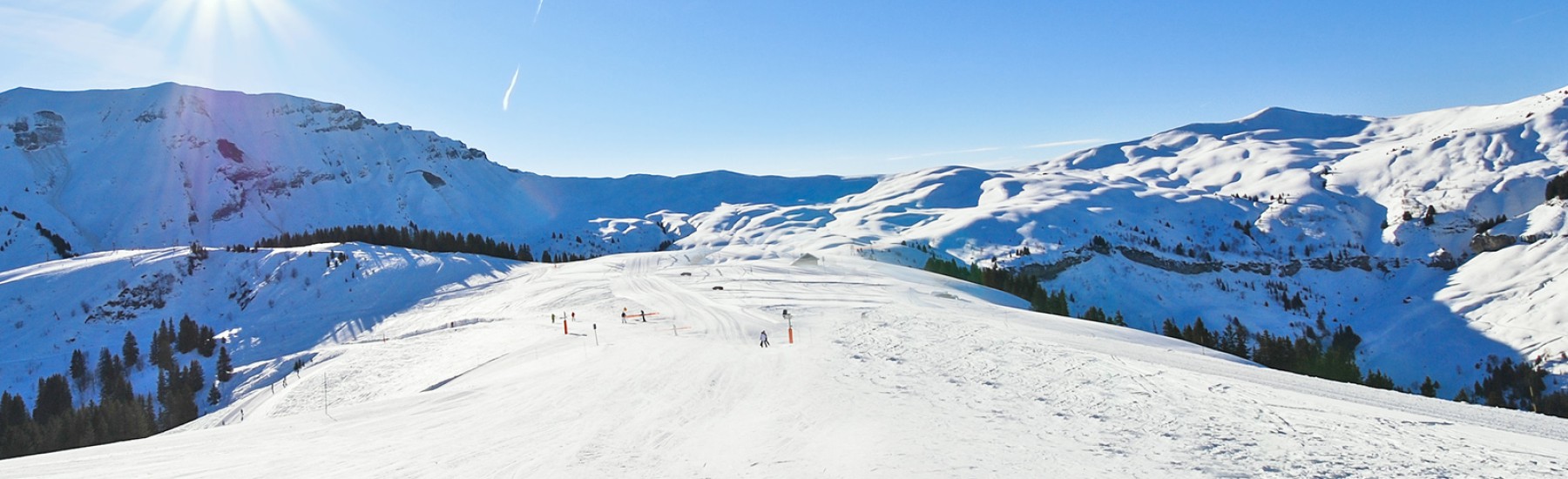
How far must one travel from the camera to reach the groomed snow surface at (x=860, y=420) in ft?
34.7

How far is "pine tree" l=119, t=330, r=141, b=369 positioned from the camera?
53.5 m

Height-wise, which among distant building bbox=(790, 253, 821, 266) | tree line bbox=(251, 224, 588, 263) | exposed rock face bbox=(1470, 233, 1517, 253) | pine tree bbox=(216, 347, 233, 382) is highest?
tree line bbox=(251, 224, 588, 263)

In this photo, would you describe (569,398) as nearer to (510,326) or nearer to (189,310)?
(510,326)

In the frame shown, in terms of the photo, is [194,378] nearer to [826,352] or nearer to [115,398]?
[115,398]

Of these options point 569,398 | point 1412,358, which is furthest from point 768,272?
point 1412,358

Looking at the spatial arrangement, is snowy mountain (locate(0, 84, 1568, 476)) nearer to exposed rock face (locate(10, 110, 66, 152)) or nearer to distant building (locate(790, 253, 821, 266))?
distant building (locate(790, 253, 821, 266))

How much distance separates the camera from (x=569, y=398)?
16.8m

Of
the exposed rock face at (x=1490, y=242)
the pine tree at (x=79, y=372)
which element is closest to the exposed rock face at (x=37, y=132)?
the pine tree at (x=79, y=372)

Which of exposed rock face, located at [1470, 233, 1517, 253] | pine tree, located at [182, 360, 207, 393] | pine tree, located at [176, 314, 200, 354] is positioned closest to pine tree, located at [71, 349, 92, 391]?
pine tree, located at [176, 314, 200, 354]

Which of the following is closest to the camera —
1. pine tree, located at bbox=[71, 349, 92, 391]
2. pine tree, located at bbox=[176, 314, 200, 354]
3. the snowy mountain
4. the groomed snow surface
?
the groomed snow surface

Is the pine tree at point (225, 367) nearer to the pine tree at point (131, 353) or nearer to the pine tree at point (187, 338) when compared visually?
the pine tree at point (187, 338)

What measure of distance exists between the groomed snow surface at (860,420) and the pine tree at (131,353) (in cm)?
3886

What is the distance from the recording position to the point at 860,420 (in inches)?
533

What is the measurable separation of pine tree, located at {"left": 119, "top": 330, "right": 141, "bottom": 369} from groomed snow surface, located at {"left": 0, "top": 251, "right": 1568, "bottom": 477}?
3886 centimetres
